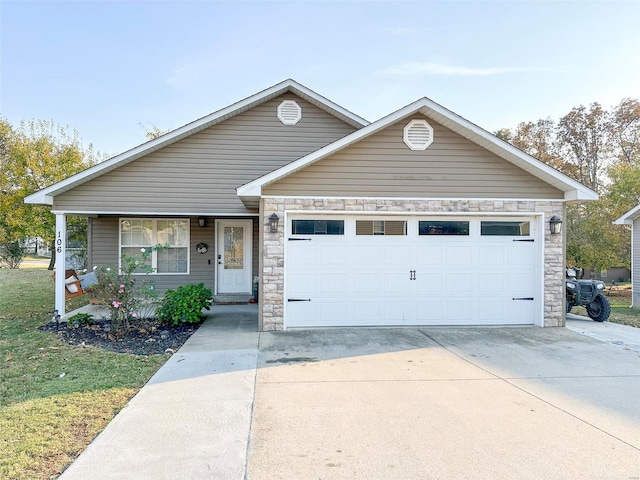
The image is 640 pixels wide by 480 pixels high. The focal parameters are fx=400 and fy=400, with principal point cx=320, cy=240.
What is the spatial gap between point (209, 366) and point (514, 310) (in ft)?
19.9

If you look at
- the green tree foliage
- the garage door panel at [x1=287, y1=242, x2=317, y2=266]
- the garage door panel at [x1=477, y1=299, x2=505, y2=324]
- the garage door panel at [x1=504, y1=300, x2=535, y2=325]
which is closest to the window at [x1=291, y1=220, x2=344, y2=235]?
the garage door panel at [x1=287, y1=242, x2=317, y2=266]

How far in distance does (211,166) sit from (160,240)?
2901 mm

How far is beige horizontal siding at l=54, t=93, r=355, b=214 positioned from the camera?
9117mm

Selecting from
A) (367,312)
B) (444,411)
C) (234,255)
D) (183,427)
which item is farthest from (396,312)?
(234,255)

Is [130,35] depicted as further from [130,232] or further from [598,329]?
[598,329]

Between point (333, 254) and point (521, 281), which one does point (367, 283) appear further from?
point (521, 281)

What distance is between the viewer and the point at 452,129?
7.77 meters

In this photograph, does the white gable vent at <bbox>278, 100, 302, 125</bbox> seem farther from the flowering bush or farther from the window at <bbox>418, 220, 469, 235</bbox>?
the flowering bush

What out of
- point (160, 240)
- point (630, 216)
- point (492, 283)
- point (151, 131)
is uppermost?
point (151, 131)

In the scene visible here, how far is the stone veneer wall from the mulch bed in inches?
66.6

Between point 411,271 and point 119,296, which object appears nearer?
point 119,296

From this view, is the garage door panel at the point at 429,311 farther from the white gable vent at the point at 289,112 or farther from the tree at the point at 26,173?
the tree at the point at 26,173

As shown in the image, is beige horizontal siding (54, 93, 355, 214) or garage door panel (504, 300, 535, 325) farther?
beige horizontal siding (54, 93, 355, 214)

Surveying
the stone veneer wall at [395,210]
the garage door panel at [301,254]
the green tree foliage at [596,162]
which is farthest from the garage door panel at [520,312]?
the green tree foliage at [596,162]
